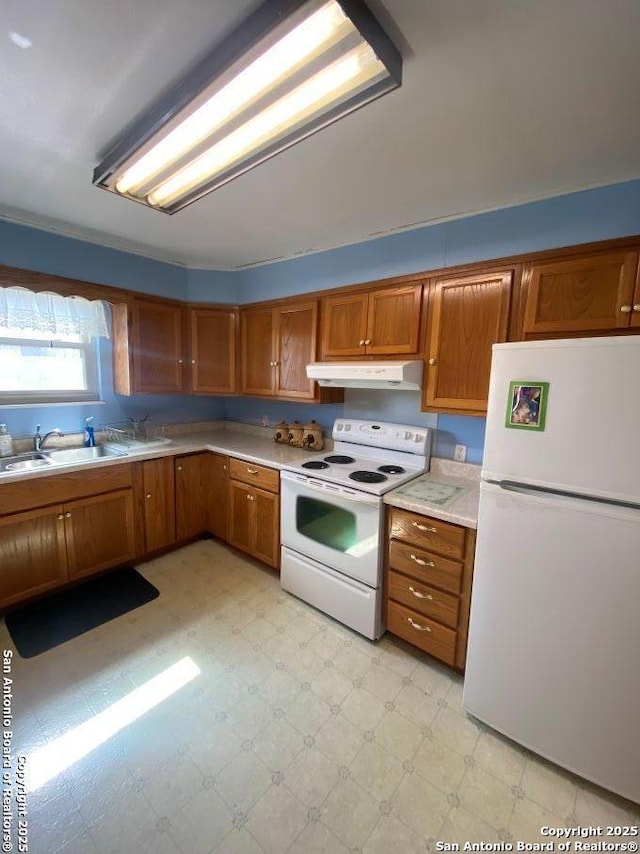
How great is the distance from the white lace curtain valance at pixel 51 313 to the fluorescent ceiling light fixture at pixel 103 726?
2.30m

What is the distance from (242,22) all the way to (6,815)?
2550mm

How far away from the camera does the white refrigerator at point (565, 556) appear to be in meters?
1.11

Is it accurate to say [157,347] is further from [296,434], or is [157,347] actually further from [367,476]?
[367,476]

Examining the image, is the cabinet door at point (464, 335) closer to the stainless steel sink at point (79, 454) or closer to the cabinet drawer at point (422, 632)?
the cabinet drawer at point (422, 632)

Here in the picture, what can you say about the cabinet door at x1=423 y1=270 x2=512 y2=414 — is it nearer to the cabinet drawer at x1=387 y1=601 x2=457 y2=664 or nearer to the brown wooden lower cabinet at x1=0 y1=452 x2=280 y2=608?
the cabinet drawer at x1=387 y1=601 x2=457 y2=664

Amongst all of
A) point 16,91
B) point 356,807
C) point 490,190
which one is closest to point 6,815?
point 356,807

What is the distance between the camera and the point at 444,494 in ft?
5.94

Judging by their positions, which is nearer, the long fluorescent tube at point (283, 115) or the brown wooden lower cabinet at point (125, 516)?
the long fluorescent tube at point (283, 115)

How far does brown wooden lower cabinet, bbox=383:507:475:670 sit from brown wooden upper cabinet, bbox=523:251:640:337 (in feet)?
3.42

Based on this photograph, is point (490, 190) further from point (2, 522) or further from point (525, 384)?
point (2, 522)

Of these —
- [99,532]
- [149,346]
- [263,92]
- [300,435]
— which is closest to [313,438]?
[300,435]

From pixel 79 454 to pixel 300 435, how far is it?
65.2 inches

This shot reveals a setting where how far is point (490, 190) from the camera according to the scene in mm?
1703

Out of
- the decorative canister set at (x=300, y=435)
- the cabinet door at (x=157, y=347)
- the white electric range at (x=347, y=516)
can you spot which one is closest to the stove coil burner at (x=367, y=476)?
the white electric range at (x=347, y=516)
